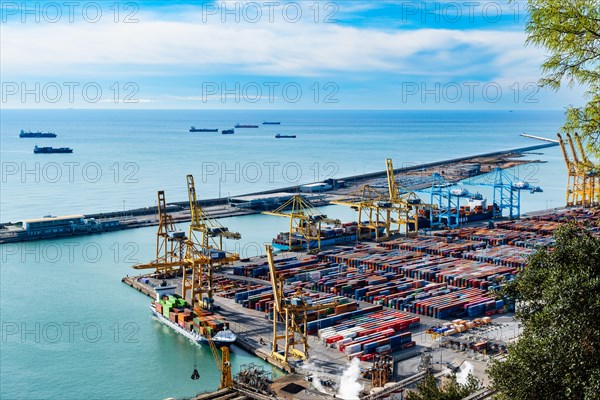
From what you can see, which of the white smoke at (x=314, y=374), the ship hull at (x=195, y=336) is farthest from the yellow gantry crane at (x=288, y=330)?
the ship hull at (x=195, y=336)

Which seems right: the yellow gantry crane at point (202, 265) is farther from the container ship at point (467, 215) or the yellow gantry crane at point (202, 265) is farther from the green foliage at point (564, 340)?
the green foliage at point (564, 340)

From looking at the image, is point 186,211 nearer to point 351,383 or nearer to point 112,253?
point 112,253

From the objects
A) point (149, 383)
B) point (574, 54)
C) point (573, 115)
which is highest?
point (574, 54)

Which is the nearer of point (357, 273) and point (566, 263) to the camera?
point (566, 263)

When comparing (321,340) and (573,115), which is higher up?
(573,115)

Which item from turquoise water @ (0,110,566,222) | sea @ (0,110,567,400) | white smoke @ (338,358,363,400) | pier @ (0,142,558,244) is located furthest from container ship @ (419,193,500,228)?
white smoke @ (338,358,363,400)

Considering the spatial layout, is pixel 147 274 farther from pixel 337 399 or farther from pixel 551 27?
pixel 551 27

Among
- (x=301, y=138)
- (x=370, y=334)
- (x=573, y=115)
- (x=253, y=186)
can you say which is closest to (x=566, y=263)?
(x=573, y=115)
